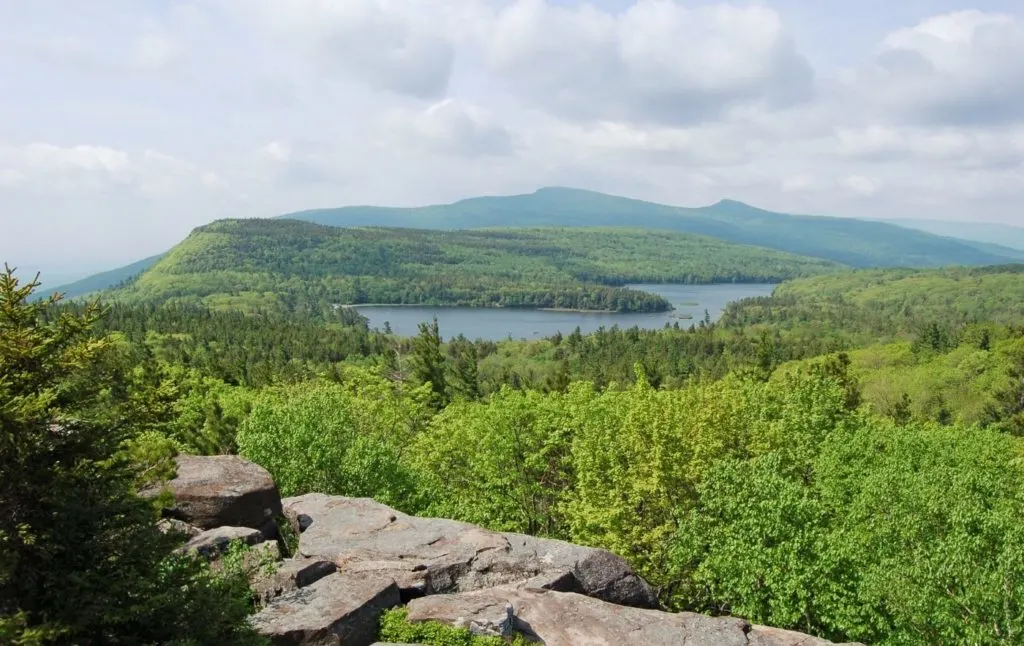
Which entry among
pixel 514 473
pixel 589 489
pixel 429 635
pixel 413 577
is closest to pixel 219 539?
pixel 413 577

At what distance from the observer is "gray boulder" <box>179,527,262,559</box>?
23675 millimetres

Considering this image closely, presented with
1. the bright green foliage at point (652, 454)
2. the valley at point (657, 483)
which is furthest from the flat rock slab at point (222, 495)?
the bright green foliage at point (652, 454)

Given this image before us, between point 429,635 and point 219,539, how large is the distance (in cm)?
904

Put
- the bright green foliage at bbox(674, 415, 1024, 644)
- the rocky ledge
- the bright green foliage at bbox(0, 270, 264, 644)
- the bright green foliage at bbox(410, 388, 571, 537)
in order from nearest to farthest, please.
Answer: the bright green foliage at bbox(0, 270, 264, 644) → the rocky ledge → the bright green foliage at bbox(674, 415, 1024, 644) → the bright green foliage at bbox(410, 388, 571, 537)

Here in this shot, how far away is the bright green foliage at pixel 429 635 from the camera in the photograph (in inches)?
814

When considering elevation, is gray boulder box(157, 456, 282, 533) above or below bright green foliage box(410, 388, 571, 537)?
above

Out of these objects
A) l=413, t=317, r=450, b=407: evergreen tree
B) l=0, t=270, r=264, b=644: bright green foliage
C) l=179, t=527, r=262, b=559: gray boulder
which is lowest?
l=413, t=317, r=450, b=407: evergreen tree

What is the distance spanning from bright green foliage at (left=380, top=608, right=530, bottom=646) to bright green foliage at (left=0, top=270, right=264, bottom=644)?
19.1 ft

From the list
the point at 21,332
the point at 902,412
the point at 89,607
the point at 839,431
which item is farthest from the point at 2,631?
the point at 902,412

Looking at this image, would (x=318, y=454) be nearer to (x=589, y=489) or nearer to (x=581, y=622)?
(x=589, y=489)

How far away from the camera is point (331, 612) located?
829 inches

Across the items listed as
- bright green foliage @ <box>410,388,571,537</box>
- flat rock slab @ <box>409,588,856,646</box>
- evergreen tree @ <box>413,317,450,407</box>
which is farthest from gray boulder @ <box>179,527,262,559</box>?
evergreen tree @ <box>413,317,450,407</box>

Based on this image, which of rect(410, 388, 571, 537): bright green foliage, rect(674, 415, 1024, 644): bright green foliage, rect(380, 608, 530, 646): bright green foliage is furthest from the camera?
rect(410, 388, 571, 537): bright green foliage

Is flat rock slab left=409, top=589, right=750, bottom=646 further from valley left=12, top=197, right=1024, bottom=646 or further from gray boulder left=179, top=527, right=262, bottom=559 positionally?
Result: gray boulder left=179, top=527, right=262, bottom=559
